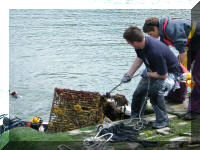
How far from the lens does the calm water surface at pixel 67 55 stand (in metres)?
16.6

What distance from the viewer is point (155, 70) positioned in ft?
19.6

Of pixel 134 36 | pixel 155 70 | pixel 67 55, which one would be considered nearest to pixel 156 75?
pixel 155 70

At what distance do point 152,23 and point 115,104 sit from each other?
1.83 metres

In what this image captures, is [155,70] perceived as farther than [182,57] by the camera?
No

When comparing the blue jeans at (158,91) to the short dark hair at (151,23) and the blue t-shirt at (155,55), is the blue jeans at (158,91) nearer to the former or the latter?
the blue t-shirt at (155,55)

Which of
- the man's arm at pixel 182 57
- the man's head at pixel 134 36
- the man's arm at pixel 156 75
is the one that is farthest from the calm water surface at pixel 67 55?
the man's head at pixel 134 36

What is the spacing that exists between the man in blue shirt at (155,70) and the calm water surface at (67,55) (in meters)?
6.90

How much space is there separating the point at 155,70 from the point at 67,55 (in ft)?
58.3

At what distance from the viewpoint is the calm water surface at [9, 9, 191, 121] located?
54.5 ft

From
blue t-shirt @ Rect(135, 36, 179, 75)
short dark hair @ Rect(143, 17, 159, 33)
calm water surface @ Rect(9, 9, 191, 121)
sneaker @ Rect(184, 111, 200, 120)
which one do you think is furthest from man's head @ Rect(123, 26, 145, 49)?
calm water surface @ Rect(9, 9, 191, 121)

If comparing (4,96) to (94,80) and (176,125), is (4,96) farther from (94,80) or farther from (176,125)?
(176,125)

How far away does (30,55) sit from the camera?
79.2 feet

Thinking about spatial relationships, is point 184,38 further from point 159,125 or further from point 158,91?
point 159,125

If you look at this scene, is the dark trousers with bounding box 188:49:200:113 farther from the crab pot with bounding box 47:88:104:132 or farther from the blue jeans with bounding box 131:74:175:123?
the crab pot with bounding box 47:88:104:132
